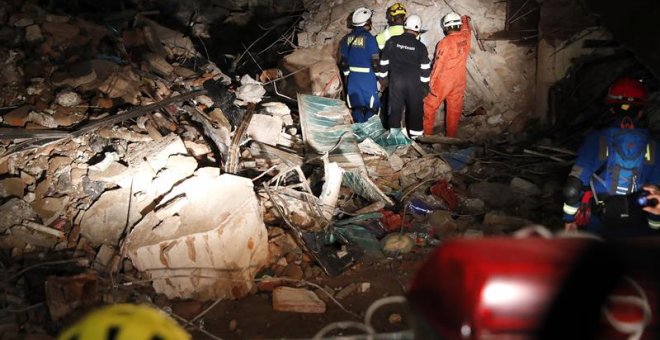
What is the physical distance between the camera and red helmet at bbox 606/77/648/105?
3506 millimetres

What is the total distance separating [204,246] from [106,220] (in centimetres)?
125

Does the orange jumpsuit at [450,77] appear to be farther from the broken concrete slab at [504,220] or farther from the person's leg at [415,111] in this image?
the broken concrete slab at [504,220]

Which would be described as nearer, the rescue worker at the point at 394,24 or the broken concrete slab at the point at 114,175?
the broken concrete slab at the point at 114,175

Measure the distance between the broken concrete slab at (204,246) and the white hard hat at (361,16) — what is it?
3855 mm

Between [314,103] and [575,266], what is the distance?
5106 mm

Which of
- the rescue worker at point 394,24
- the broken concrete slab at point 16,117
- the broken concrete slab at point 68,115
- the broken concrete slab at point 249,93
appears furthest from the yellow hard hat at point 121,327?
the rescue worker at point 394,24

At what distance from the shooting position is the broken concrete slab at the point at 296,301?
387cm

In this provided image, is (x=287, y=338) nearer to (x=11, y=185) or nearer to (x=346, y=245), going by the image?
(x=346, y=245)

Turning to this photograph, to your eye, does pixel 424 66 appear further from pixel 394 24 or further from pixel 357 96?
pixel 357 96

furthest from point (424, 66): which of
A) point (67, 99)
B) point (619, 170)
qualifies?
point (67, 99)

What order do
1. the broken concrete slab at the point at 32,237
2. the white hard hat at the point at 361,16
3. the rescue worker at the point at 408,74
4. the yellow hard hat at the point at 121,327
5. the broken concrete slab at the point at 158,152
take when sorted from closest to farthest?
the yellow hard hat at the point at 121,327 → the broken concrete slab at the point at 32,237 → the broken concrete slab at the point at 158,152 → the rescue worker at the point at 408,74 → the white hard hat at the point at 361,16

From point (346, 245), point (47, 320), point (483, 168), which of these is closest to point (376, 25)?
point (483, 168)

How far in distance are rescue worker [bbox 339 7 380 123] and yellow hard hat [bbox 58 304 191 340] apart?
5472 millimetres

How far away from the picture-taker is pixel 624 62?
612 centimetres
